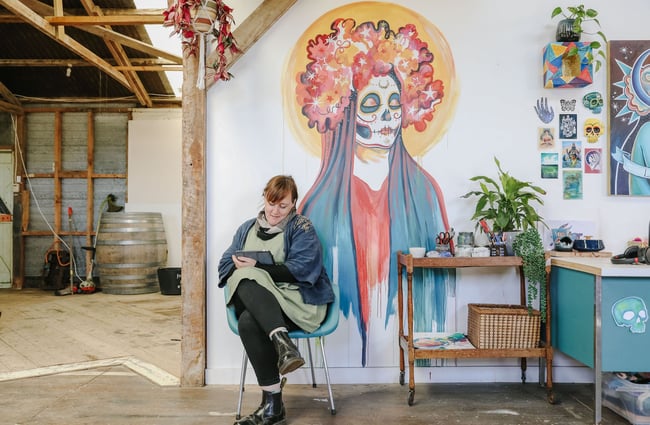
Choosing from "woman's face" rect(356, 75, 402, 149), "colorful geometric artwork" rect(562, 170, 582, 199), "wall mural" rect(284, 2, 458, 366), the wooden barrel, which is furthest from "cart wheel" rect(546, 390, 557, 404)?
the wooden barrel

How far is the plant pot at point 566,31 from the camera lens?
267 centimetres

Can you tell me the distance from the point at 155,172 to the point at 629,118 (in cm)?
546

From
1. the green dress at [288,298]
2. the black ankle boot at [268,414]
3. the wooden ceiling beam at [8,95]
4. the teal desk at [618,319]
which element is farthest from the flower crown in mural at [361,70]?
the wooden ceiling beam at [8,95]

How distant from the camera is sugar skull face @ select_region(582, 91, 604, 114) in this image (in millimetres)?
2785

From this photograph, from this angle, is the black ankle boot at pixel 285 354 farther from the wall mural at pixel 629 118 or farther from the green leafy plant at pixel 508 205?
the wall mural at pixel 629 118

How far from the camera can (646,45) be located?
2771mm

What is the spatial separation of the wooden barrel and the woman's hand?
153 inches

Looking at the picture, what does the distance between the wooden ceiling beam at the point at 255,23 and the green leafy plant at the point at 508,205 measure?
4.38ft

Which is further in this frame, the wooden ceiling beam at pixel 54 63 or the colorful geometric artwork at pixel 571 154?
the wooden ceiling beam at pixel 54 63

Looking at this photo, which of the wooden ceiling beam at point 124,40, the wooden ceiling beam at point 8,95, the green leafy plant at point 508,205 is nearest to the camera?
the green leafy plant at point 508,205

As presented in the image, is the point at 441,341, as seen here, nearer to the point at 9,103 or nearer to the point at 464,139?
the point at 464,139

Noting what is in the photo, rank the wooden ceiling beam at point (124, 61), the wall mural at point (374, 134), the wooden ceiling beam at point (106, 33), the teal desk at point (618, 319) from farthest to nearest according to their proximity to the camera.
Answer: the wooden ceiling beam at point (124, 61), the wooden ceiling beam at point (106, 33), the wall mural at point (374, 134), the teal desk at point (618, 319)

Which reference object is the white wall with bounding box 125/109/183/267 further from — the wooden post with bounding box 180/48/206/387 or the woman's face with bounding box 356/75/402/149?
the woman's face with bounding box 356/75/402/149

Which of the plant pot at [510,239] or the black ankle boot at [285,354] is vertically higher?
the plant pot at [510,239]
